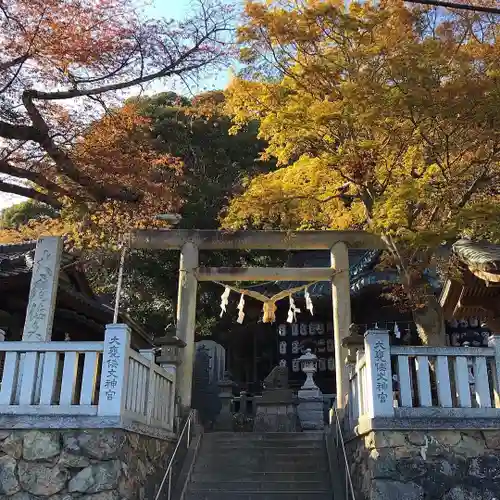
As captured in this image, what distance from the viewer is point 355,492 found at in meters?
8.61

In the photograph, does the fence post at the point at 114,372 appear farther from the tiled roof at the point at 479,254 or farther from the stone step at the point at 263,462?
the tiled roof at the point at 479,254

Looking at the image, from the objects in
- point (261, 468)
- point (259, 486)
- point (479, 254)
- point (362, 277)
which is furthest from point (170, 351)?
point (362, 277)

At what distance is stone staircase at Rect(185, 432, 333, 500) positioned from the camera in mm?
9328

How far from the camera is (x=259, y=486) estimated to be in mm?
9570

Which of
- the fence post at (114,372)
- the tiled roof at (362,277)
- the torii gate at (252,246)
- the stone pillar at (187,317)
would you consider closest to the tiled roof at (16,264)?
the torii gate at (252,246)

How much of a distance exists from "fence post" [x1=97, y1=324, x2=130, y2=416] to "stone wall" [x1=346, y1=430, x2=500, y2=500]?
348 centimetres

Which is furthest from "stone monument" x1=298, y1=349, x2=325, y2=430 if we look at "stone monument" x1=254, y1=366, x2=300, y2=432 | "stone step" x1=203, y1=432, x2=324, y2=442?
"stone step" x1=203, y1=432, x2=324, y2=442

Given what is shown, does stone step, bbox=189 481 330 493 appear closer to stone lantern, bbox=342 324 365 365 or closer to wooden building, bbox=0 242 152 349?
stone lantern, bbox=342 324 365 365

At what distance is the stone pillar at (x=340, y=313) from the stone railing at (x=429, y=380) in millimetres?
4066

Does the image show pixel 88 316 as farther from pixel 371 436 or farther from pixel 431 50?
pixel 431 50

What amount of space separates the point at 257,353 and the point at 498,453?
55.9 ft

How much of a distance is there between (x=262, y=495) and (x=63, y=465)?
3686 millimetres

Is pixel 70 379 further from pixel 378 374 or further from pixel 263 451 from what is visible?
pixel 263 451

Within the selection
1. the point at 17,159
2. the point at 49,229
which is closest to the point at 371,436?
the point at 17,159
